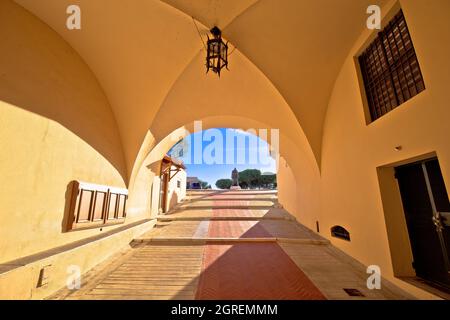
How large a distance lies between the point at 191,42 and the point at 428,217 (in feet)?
20.8

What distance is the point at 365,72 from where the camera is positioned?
4598 millimetres

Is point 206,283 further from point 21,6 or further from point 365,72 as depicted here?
point 21,6

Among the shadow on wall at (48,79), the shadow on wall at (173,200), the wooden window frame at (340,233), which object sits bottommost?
the wooden window frame at (340,233)

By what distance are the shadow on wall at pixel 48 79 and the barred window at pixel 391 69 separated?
6884 mm

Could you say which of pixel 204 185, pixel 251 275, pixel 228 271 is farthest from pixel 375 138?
pixel 204 185

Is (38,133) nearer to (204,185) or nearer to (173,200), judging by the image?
(173,200)

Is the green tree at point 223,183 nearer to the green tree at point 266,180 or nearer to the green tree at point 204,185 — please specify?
the green tree at point 204,185

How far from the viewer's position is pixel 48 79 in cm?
375

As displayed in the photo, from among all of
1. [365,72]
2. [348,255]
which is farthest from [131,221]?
[365,72]

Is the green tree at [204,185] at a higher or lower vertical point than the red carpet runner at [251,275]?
higher

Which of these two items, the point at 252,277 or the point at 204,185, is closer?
the point at 252,277

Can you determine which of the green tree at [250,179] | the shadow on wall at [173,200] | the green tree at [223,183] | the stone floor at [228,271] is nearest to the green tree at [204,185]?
the green tree at [223,183]

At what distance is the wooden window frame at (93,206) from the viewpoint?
4086 millimetres
